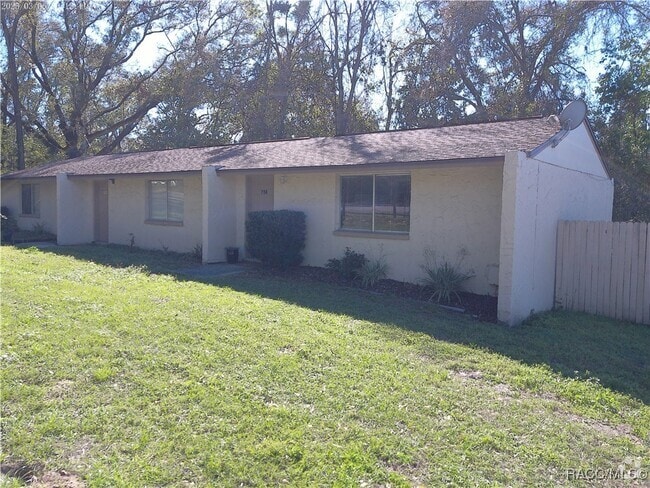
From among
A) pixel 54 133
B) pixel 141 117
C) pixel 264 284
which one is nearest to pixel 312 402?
pixel 264 284

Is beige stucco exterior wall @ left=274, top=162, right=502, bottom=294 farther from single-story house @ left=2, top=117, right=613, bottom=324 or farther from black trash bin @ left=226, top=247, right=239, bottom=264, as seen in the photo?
black trash bin @ left=226, top=247, right=239, bottom=264

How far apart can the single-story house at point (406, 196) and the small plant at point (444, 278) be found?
0.54ft

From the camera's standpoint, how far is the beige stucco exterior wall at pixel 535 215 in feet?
25.5

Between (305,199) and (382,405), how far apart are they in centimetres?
827

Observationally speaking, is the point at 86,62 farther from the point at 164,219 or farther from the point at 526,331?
the point at 526,331

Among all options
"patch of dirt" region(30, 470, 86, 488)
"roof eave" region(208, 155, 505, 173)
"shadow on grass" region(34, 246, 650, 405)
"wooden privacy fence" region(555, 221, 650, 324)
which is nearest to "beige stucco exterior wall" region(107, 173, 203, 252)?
"roof eave" region(208, 155, 505, 173)

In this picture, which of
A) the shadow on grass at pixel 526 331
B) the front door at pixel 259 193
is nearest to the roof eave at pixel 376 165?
the front door at pixel 259 193

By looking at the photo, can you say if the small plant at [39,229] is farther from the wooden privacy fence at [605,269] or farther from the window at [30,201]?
the wooden privacy fence at [605,269]

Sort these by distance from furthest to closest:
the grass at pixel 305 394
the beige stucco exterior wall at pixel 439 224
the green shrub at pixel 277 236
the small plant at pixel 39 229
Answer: the small plant at pixel 39 229
the green shrub at pixel 277 236
the beige stucco exterior wall at pixel 439 224
the grass at pixel 305 394

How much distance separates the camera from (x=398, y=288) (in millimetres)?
10109

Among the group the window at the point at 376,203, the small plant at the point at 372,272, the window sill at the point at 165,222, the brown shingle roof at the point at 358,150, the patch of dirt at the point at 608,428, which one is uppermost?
the brown shingle roof at the point at 358,150

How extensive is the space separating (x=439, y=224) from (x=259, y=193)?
525 cm

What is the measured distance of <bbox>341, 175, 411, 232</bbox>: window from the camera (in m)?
10.7

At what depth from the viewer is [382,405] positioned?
4.31 m
